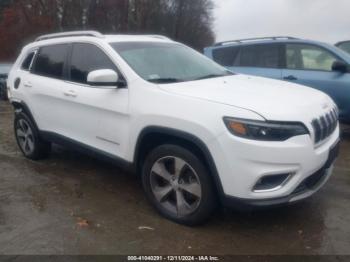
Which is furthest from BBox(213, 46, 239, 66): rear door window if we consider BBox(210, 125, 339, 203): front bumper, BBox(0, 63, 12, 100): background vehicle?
BBox(0, 63, 12, 100): background vehicle

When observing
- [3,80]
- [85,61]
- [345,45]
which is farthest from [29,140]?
[3,80]

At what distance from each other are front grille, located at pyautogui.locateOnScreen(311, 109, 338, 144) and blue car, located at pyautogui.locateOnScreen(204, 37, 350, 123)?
9.67ft

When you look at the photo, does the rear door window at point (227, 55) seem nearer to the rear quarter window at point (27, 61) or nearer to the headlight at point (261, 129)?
the rear quarter window at point (27, 61)

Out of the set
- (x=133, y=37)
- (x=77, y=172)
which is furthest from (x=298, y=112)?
(x=77, y=172)

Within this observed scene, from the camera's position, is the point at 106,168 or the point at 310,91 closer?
the point at 310,91

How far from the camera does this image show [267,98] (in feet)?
12.5

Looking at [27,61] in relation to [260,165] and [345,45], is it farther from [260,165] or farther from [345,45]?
[345,45]

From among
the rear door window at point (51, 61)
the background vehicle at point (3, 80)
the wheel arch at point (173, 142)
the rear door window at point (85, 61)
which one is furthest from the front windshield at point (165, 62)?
the background vehicle at point (3, 80)

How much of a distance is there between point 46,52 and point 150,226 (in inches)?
118

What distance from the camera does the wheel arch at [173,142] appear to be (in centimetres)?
364

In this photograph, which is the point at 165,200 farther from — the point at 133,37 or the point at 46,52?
the point at 46,52

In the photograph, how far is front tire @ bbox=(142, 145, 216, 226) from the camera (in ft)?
12.4

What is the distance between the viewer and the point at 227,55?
8.45m

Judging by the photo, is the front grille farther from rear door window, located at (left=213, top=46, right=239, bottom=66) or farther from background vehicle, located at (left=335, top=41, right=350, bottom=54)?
background vehicle, located at (left=335, top=41, right=350, bottom=54)
